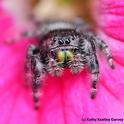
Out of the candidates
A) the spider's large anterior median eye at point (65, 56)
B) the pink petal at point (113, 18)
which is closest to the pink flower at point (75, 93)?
the pink petal at point (113, 18)

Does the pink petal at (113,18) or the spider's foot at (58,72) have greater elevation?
the pink petal at (113,18)

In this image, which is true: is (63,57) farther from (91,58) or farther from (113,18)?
(113,18)

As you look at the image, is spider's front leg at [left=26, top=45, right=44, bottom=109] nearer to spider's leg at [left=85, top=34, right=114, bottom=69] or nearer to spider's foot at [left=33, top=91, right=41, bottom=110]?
spider's foot at [left=33, top=91, right=41, bottom=110]

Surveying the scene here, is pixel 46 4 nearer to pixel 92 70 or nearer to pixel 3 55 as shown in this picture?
pixel 3 55

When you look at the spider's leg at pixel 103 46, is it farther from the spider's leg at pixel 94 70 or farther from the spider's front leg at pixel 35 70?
the spider's front leg at pixel 35 70

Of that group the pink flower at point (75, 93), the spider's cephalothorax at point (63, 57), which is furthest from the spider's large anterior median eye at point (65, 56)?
the pink flower at point (75, 93)

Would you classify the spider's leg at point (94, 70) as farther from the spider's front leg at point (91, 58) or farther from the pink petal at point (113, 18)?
the pink petal at point (113, 18)

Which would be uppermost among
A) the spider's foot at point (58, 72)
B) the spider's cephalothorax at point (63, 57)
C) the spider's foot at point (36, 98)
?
the spider's cephalothorax at point (63, 57)
